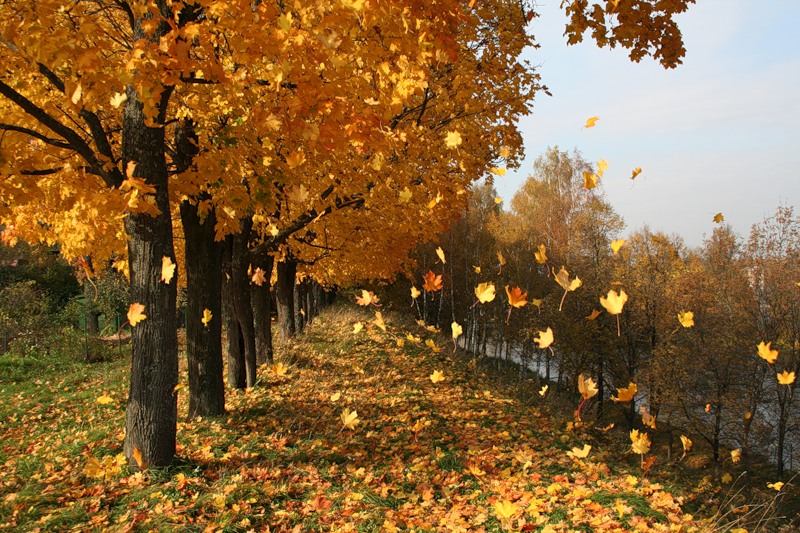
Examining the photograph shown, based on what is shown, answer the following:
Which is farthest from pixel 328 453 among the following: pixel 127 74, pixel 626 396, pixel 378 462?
pixel 127 74

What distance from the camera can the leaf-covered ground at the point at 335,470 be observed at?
4.30 m

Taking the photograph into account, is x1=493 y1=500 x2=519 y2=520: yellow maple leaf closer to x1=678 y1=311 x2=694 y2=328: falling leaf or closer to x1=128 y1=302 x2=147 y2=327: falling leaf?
x1=678 y1=311 x2=694 y2=328: falling leaf

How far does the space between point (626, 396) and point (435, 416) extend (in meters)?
3.32

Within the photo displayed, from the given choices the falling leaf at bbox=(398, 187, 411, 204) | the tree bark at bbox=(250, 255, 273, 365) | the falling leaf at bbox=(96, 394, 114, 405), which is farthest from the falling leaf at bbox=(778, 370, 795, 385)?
the falling leaf at bbox=(96, 394, 114, 405)

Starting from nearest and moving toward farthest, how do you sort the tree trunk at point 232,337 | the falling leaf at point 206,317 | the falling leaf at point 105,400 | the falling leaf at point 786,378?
the falling leaf at point 206,317 < the falling leaf at point 786,378 < the falling leaf at point 105,400 < the tree trunk at point 232,337

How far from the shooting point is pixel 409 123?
7.30m

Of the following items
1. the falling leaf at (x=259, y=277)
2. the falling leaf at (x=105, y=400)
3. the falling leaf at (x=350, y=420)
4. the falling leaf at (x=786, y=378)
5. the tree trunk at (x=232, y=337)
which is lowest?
the falling leaf at (x=786, y=378)

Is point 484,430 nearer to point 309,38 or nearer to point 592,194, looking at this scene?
point 309,38

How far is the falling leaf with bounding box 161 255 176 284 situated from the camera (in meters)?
5.03

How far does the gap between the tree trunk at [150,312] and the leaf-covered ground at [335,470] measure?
322mm

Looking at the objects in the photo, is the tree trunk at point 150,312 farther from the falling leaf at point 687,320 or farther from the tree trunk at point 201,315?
the falling leaf at point 687,320

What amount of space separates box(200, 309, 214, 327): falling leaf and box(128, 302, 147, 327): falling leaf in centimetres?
237

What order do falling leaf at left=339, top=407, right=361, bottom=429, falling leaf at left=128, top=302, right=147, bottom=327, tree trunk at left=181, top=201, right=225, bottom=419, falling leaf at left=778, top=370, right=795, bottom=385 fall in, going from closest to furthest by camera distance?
falling leaf at left=128, top=302, right=147, bottom=327 → falling leaf at left=339, top=407, right=361, bottom=429 → tree trunk at left=181, top=201, right=225, bottom=419 → falling leaf at left=778, top=370, right=795, bottom=385

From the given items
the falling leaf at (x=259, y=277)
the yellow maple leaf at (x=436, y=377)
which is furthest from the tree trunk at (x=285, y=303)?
the yellow maple leaf at (x=436, y=377)
